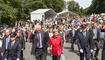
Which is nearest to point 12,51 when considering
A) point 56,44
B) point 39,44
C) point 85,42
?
point 39,44

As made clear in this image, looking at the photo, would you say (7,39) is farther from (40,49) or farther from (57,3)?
(57,3)

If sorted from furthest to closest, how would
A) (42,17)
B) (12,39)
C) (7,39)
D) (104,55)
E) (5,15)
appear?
(42,17)
(5,15)
(7,39)
(12,39)
(104,55)

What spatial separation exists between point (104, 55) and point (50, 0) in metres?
62.8

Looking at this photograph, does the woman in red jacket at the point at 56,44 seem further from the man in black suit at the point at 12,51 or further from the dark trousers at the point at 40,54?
the man in black suit at the point at 12,51

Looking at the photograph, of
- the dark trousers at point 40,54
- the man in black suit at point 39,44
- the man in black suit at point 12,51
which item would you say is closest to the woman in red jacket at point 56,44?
the man in black suit at point 39,44

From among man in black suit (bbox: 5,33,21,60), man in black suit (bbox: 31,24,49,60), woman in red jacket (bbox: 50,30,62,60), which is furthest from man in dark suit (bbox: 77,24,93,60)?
man in black suit (bbox: 5,33,21,60)

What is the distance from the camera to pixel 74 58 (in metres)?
7.96

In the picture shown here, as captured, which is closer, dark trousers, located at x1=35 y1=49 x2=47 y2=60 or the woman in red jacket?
dark trousers, located at x1=35 y1=49 x2=47 y2=60

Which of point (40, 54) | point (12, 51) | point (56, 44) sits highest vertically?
point (56, 44)

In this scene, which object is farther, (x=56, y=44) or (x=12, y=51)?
(x=56, y=44)

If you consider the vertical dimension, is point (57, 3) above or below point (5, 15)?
above

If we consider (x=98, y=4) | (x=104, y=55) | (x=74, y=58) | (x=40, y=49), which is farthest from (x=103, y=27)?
(x=98, y=4)

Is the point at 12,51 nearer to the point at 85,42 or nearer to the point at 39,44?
the point at 39,44

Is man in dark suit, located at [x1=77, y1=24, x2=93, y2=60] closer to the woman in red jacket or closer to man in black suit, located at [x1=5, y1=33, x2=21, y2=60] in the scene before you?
the woman in red jacket
